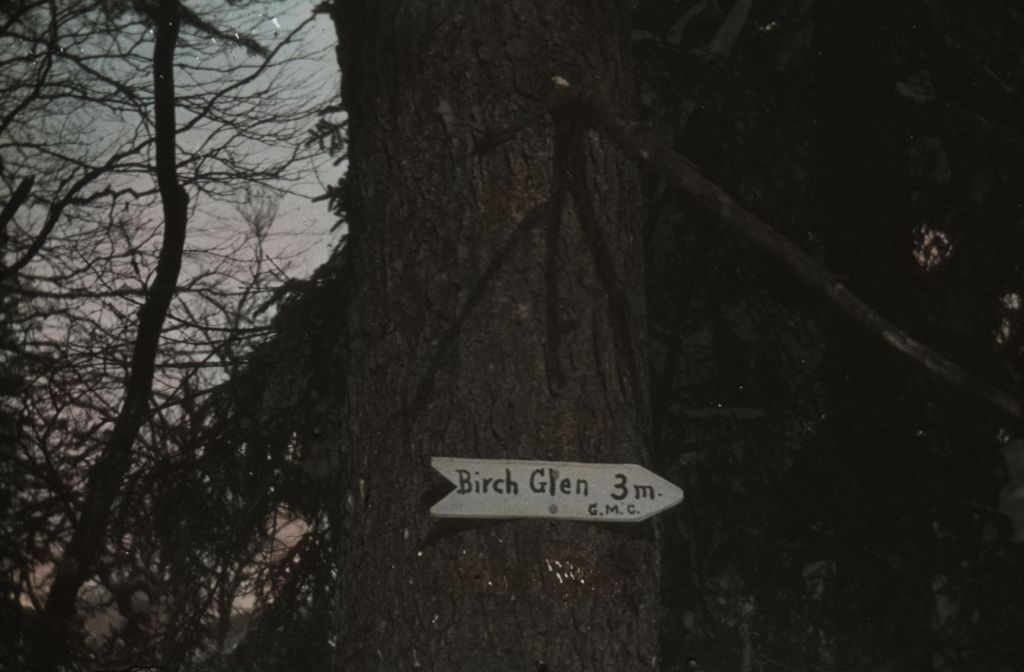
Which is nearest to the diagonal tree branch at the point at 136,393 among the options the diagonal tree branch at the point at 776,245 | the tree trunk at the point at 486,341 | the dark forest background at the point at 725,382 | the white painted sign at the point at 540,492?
the dark forest background at the point at 725,382

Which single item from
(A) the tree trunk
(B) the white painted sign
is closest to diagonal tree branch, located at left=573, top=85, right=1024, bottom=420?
(A) the tree trunk

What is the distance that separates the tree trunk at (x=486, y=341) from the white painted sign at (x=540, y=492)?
0.10ft

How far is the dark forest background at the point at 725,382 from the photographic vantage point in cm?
301

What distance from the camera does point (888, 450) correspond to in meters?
3.05

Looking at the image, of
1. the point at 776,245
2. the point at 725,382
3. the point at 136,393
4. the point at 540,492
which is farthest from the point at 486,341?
the point at 136,393

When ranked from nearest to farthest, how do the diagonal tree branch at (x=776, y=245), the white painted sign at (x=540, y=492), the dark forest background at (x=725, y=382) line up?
the white painted sign at (x=540, y=492) → the diagonal tree branch at (x=776, y=245) → the dark forest background at (x=725, y=382)

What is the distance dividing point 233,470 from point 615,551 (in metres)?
2.04

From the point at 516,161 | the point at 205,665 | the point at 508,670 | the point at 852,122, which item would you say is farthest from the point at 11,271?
the point at 852,122

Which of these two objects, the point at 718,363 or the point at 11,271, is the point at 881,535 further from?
the point at 11,271

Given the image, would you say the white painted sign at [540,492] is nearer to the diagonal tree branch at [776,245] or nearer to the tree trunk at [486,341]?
the tree trunk at [486,341]

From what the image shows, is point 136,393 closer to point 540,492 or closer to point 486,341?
point 486,341

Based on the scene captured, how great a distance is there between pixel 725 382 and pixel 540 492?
1.58m

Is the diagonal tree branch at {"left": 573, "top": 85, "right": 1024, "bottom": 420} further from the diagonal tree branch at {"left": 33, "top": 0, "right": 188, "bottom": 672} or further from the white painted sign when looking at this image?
the diagonal tree branch at {"left": 33, "top": 0, "right": 188, "bottom": 672}

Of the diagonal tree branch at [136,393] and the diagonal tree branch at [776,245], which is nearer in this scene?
the diagonal tree branch at [776,245]
